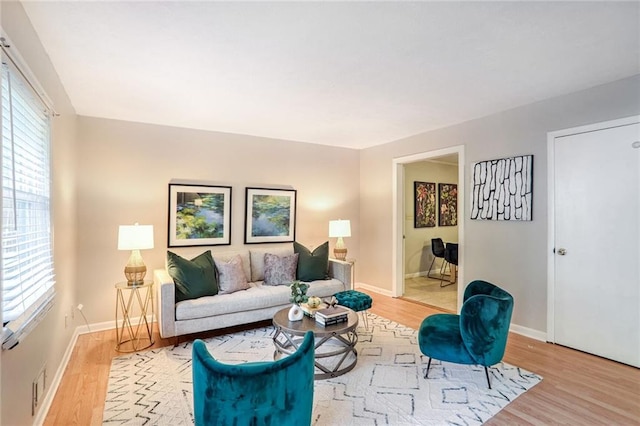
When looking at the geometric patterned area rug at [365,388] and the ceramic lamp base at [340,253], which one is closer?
the geometric patterned area rug at [365,388]

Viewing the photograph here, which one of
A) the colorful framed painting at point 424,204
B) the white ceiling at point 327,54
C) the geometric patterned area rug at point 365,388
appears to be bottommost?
the geometric patterned area rug at point 365,388

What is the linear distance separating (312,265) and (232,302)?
1.18 meters

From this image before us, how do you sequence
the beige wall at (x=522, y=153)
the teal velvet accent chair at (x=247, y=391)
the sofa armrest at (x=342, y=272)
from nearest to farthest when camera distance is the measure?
the teal velvet accent chair at (x=247, y=391), the beige wall at (x=522, y=153), the sofa armrest at (x=342, y=272)

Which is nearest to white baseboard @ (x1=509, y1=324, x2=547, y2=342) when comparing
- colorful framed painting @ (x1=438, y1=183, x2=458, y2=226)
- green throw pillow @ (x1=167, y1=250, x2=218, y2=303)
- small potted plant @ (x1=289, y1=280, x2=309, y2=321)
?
small potted plant @ (x1=289, y1=280, x2=309, y2=321)

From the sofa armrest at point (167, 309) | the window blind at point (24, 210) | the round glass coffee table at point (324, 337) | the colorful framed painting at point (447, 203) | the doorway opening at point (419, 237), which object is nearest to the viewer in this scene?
the window blind at point (24, 210)

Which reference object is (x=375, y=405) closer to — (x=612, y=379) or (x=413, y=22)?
(x=612, y=379)

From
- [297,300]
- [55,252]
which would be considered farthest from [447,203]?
[55,252]

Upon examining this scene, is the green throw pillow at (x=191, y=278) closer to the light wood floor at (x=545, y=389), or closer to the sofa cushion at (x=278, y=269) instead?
the light wood floor at (x=545, y=389)

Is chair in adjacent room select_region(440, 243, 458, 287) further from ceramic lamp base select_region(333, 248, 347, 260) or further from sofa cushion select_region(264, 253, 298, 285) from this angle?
sofa cushion select_region(264, 253, 298, 285)

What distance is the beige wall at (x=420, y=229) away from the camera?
6.47 m

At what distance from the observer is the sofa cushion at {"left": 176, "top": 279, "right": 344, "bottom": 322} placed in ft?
10.5

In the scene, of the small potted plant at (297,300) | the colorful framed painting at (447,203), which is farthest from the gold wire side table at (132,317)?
the colorful framed painting at (447,203)

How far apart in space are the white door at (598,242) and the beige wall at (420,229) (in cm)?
318

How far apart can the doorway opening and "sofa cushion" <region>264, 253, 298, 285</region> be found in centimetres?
181
